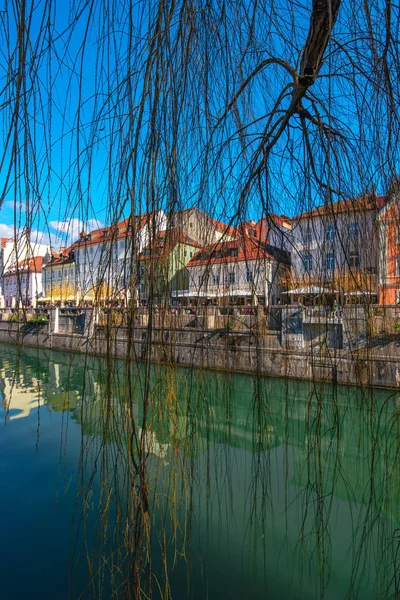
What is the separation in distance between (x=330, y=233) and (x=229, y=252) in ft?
0.92

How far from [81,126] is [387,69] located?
699 mm

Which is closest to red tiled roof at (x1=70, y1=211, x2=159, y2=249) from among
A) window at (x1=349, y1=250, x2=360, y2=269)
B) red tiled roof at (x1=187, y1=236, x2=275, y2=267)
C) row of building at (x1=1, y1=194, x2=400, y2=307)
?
row of building at (x1=1, y1=194, x2=400, y2=307)

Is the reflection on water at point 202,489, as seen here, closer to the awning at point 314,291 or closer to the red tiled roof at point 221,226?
the awning at point 314,291

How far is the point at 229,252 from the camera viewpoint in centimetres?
110

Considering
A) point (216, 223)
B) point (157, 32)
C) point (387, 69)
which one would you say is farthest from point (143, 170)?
point (387, 69)

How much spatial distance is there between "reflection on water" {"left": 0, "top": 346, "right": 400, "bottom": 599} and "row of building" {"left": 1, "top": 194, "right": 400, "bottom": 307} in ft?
0.69

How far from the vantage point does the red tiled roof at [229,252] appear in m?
1.03

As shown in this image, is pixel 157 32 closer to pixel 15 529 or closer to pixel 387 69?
pixel 387 69

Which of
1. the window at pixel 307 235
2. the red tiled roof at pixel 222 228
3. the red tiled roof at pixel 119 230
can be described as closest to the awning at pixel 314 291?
the window at pixel 307 235

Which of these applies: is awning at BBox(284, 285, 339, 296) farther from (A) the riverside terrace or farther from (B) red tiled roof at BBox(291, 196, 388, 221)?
(B) red tiled roof at BBox(291, 196, 388, 221)

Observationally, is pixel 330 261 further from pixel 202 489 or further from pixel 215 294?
pixel 202 489

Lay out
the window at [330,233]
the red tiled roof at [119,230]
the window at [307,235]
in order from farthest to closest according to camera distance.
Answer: the window at [307,235]
the window at [330,233]
the red tiled roof at [119,230]

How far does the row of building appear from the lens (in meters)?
0.79

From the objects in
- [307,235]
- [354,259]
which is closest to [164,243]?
[307,235]
